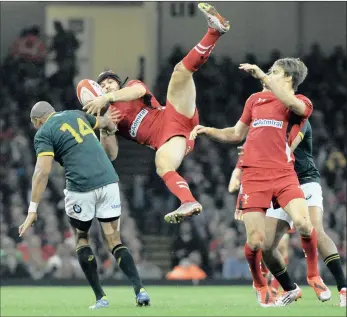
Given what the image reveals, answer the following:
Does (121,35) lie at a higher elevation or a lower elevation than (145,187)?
higher

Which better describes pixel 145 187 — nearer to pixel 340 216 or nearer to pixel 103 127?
pixel 340 216

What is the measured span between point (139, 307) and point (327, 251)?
2.04 metres

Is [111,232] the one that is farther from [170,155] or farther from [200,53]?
[200,53]

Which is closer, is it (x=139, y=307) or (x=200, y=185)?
(x=139, y=307)

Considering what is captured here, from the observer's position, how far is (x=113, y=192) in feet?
41.6

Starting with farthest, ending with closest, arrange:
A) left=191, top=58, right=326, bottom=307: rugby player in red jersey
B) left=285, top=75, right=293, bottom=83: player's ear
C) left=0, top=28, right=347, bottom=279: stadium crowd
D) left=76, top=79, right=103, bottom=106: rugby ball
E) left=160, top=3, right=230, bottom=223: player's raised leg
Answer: left=0, top=28, right=347, bottom=279: stadium crowd < left=76, top=79, right=103, bottom=106: rugby ball < left=160, top=3, right=230, bottom=223: player's raised leg < left=285, top=75, right=293, bottom=83: player's ear < left=191, top=58, right=326, bottom=307: rugby player in red jersey

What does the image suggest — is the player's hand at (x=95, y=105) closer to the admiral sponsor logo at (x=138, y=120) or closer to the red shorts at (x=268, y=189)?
the admiral sponsor logo at (x=138, y=120)

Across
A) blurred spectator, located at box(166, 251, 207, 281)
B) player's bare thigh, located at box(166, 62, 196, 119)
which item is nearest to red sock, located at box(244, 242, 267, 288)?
player's bare thigh, located at box(166, 62, 196, 119)

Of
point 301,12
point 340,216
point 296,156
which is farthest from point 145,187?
point 296,156

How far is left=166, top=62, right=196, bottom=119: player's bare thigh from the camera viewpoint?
42.5ft

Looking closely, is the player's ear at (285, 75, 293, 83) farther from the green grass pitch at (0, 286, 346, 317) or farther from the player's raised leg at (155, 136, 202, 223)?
the green grass pitch at (0, 286, 346, 317)

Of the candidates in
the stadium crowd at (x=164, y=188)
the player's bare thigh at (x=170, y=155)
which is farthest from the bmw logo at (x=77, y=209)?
the stadium crowd at (x=164, y=188)

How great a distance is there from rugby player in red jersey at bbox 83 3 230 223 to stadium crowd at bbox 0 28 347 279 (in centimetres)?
995

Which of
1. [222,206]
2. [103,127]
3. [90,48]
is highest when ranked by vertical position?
[103,127]
